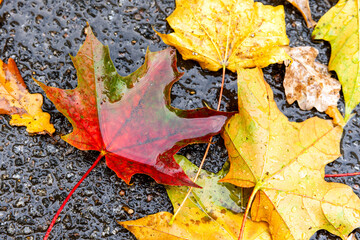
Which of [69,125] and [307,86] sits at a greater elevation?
[307,86]

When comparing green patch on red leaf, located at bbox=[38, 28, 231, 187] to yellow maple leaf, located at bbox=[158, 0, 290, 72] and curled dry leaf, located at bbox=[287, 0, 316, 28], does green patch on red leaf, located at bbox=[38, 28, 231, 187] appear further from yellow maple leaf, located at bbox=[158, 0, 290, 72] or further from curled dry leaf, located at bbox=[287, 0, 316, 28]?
curled dry leaf, located at bbox=[287, 0, 316, 28]

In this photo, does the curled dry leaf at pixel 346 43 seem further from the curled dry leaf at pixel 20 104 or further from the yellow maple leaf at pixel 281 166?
the curled dry leaf at pixel 20 104

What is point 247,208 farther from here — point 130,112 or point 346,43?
point 346,43

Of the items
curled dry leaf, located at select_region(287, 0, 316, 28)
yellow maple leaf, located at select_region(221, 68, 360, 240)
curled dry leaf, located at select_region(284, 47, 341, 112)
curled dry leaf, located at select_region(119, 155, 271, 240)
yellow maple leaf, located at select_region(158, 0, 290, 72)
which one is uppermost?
curled dry leaf, located at select_region(287, 0, 316, 28)

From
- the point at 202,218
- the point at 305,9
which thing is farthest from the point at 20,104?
the point at 305,9

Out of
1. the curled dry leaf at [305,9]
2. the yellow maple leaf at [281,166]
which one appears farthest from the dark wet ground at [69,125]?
the yellow maple leaf at [281,166]

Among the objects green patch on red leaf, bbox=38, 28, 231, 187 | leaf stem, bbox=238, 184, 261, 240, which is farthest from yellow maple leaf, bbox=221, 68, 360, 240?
green patch on red leaf, bbox=38, 28, 231, 187
